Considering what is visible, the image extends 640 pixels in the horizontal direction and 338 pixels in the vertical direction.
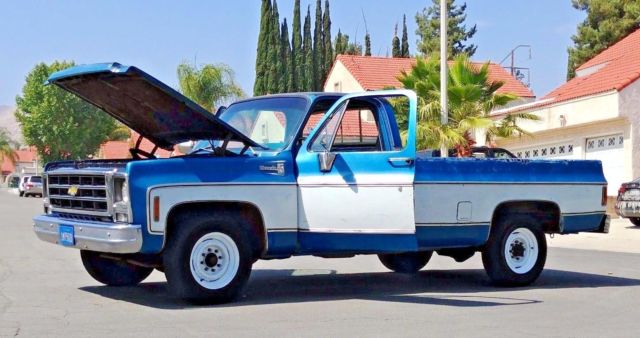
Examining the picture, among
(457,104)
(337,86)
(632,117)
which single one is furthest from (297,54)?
(457,104)

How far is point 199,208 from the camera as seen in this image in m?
8.73

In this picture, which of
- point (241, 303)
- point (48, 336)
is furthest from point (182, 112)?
point (48, 336)

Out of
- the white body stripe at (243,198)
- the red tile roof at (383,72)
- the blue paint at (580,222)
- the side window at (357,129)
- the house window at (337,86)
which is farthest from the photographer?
the house window at (337,86)

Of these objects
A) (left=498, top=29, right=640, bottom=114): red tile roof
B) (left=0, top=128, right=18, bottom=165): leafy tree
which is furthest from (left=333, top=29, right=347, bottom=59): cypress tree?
(left=0, top=128, right=18, bottom=165): leafy tree

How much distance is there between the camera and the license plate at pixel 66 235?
8750 millimetres

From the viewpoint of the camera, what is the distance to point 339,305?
895 cm

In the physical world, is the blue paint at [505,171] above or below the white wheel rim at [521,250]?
above

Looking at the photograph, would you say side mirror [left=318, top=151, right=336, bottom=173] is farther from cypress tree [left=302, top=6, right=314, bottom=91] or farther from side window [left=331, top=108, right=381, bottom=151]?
cypress tree [left=302, top=6, right=314, bottom=91]

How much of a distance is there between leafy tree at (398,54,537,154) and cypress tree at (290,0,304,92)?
33406mm

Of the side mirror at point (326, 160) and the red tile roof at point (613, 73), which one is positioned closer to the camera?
the side mirror at point (326, 160)

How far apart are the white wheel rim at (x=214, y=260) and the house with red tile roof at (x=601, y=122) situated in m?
17.7

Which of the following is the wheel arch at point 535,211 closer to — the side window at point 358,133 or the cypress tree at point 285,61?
the side window at point 358,133

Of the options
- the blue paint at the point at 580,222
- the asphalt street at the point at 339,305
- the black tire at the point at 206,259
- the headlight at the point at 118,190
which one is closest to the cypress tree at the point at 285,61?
the asphalt street at the point at 339,305

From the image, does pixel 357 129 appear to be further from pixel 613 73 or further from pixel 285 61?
pixel 285 61
